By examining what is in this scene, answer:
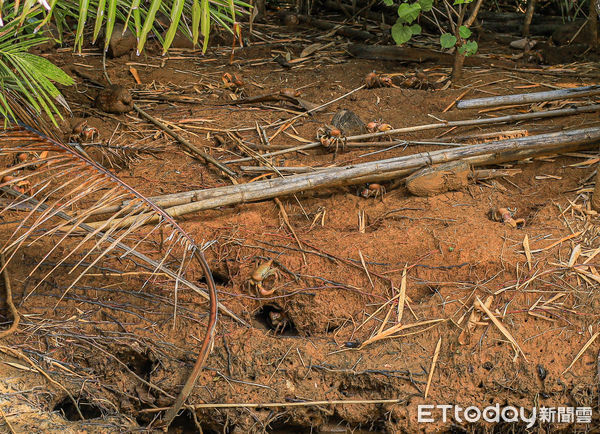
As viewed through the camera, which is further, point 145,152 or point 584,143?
point 145,152

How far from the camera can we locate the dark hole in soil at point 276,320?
3.33 metres

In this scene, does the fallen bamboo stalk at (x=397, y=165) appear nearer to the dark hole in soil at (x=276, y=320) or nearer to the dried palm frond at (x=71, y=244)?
the dried palm frond at (x=71, y=244)

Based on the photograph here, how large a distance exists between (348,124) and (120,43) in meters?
2.33

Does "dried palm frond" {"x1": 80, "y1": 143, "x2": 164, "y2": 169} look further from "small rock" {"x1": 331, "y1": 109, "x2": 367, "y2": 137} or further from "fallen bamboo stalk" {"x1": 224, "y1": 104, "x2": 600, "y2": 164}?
"small rock" {"x1": 331, "y1": 109, "x2": 367, "y2": 137}

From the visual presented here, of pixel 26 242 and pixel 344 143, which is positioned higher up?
pixel 344 143

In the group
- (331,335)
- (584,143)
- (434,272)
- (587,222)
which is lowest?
(331,335)

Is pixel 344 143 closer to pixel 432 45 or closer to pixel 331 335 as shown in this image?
pixel 331 335

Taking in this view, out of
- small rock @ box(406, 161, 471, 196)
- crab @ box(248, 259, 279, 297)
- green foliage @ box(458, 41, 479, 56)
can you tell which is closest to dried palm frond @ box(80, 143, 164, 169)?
crab @ box(248, 259, 279, 297)

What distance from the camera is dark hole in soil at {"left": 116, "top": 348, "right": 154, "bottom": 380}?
3.07 meters

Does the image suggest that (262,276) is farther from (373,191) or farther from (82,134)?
(82,134)

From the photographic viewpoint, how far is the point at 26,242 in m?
3.38

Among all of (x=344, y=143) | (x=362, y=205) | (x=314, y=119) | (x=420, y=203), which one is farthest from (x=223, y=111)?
(x=420, y=203)

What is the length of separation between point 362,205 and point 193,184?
1013 millimetres

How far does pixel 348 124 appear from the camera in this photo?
418 cm
